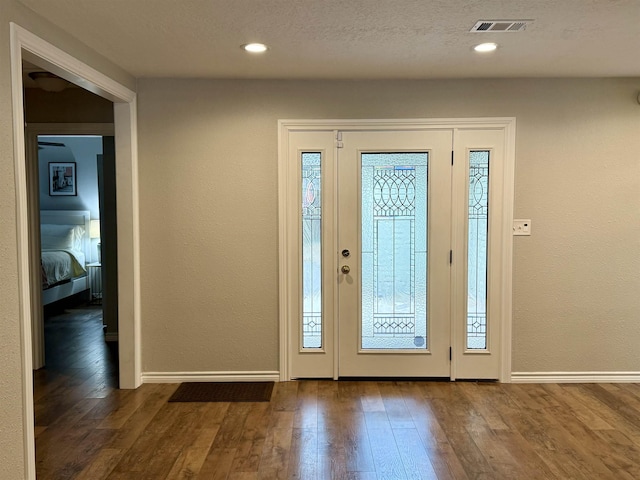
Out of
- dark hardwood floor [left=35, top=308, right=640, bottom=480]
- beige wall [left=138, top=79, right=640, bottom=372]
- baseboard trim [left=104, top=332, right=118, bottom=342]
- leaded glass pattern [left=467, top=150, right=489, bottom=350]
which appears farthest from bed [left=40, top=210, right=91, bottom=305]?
leaded glass pattern [left=467, top=150, right=489, bottom=350]

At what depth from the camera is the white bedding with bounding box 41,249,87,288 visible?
665 cm

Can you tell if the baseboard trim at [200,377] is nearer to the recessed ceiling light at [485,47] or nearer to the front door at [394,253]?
the front door at [394,253]

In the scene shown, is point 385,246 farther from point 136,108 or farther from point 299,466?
point 136,108

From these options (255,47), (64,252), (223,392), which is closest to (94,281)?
(64,252)

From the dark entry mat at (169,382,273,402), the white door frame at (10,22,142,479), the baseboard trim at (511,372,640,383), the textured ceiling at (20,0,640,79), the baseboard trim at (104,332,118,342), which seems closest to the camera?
the white door frame at (10,22,142,479)

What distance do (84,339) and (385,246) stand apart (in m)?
3.51

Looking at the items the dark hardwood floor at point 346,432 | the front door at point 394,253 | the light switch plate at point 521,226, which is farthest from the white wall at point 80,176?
the light switch plate at point 521,226

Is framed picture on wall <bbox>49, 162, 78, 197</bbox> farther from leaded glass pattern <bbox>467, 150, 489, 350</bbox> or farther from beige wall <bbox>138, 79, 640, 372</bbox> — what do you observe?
leaded glass pattern <bbox>467, 150, 489, 350</bbox>

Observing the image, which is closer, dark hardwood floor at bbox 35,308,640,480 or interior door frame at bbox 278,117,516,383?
dark hardwood floor at bbox 35,308,640,480

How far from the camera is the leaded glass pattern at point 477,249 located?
4000mm

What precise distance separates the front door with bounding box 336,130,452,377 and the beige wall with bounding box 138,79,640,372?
12.5 inches

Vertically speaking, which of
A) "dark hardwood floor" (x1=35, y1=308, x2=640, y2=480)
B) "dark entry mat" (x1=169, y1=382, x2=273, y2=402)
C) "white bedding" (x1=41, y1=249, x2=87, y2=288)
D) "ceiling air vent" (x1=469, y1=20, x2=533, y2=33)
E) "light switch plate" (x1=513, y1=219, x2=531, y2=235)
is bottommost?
"dark hardwood floor" (x1=35, y1=308, x2=640, y2=480)

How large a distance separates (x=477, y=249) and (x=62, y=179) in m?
7.00

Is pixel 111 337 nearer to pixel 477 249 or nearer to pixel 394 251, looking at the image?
pixel 394 251
